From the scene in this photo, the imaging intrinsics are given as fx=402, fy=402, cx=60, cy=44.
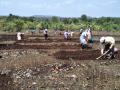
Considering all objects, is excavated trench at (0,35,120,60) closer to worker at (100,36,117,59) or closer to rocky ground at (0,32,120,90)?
worker at (100,36,117,59)

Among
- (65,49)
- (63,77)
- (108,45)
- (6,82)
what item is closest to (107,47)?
(108,45)

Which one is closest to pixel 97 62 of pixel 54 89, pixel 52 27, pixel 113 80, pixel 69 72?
pixel 69 72

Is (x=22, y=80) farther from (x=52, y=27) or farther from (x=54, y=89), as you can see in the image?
(x=52, y=27)

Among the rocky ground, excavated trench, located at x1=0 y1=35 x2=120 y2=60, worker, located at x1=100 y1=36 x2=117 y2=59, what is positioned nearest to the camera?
the rocky ground

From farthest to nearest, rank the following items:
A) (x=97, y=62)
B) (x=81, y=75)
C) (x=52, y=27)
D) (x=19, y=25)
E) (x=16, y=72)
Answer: (x=52, y=27) → (x=19, y=25) → (x=97, y=62) → (x=16, y=72) → (x=81, y=75)

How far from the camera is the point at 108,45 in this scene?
22406 millimetres

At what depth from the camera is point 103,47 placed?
890 inches

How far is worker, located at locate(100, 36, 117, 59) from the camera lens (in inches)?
857

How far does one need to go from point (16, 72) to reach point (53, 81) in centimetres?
301

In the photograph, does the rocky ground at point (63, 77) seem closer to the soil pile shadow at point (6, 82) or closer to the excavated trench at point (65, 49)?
the soil pile shadow at point (6, 82)

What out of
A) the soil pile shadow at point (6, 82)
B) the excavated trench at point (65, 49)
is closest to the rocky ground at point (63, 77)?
the soil pile shadow at point (6, 82)

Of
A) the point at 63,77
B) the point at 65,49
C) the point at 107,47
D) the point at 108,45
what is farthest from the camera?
the point at 65,49

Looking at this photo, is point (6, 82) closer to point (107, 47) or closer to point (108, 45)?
point (108, 45)

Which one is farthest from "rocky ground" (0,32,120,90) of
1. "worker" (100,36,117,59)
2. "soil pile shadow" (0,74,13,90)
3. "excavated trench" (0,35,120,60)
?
"excavated trench" (0,35,120,60)
